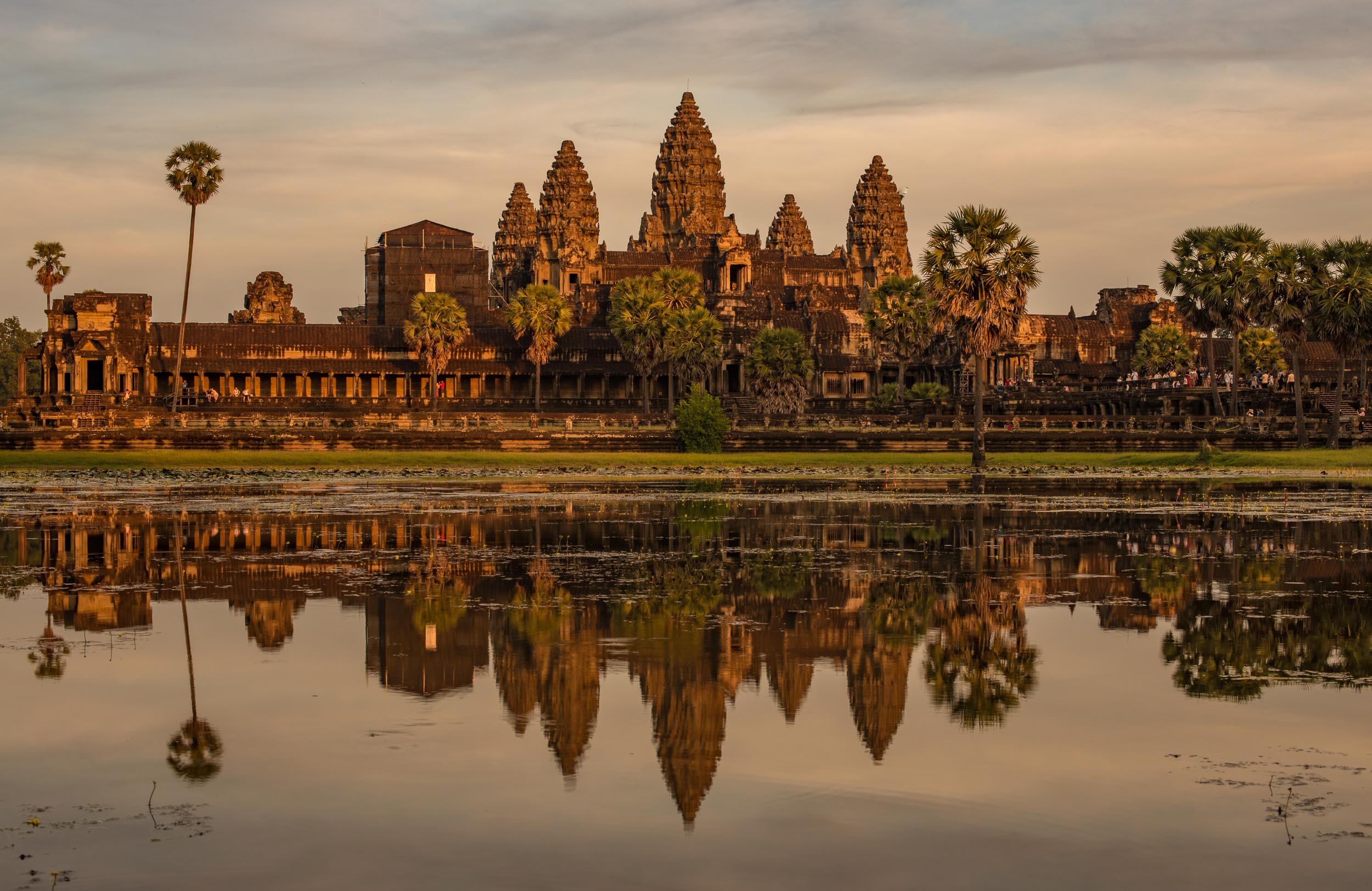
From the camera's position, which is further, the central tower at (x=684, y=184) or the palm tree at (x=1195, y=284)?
the central tower at (x=684, y=184)

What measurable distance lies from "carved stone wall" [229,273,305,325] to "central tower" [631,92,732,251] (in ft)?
117

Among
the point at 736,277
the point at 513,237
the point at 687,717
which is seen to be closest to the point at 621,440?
the point at 687,717

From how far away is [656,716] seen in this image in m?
12.1

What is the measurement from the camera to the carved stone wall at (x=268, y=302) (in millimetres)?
135125

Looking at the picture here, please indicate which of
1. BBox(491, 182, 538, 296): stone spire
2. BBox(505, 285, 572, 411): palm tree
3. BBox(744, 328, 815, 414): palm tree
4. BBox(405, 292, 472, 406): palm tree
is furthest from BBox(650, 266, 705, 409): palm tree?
BBox(491, 182, 538, 296): stone spire

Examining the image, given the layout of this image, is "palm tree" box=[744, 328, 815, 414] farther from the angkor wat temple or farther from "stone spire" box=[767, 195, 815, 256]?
"stone spire" box=[767, 195, 815, 256]

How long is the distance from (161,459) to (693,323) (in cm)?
4472

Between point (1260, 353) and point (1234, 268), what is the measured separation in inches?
1561

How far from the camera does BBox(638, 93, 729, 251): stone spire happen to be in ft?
519

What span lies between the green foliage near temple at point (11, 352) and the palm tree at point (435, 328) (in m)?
73.3

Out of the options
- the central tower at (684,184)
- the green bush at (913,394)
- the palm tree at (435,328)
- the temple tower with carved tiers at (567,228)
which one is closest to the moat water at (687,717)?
the green bush at (913,394)

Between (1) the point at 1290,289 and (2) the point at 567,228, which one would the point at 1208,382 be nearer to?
(1) the point at 1290,289

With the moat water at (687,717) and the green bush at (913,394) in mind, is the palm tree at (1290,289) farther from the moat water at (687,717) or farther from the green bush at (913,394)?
the moat water at (687,717)

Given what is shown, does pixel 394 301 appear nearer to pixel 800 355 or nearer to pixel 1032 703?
pixel 800 355
